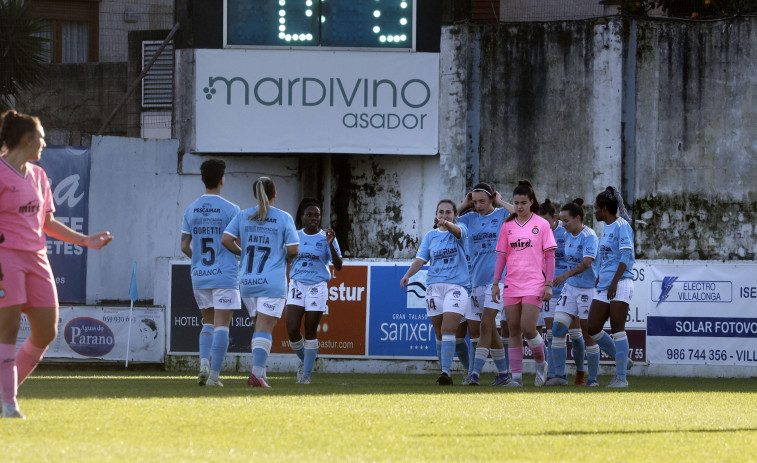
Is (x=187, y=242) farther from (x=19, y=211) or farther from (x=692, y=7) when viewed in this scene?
(x=692, y=7)

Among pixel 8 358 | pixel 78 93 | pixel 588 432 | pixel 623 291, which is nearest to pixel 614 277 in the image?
pixel 623 291

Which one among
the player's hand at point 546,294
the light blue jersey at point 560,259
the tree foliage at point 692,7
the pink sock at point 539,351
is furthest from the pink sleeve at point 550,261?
the tree foliage at point 692,7

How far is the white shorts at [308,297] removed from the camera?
13.0 m

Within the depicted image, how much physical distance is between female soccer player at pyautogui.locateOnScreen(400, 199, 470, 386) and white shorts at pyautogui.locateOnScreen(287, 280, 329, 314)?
90cm

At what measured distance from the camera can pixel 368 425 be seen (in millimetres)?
7531

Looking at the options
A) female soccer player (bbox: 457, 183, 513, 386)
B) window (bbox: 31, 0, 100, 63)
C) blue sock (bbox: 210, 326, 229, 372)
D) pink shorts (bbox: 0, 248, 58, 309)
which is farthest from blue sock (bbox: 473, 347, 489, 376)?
window (bbox: 31, 0, 100, 63)

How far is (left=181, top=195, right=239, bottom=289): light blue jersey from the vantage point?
36.5ft

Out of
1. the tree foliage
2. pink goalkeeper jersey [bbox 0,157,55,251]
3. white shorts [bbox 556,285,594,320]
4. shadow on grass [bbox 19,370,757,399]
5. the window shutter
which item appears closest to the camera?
pink goalkeeper jersey [bbox 0,157,55,251]

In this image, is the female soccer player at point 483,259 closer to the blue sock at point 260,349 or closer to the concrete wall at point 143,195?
the blue sock at point 260,349

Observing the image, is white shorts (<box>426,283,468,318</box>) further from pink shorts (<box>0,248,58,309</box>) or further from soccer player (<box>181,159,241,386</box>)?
pink shorts (<box>0,248,58,309</box>)

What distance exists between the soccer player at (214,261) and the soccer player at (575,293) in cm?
Result: 383

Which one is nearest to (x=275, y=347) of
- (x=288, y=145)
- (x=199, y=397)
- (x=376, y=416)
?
(x=288, y=145)

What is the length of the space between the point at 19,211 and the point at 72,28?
3079 cm

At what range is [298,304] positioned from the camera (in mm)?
13078
